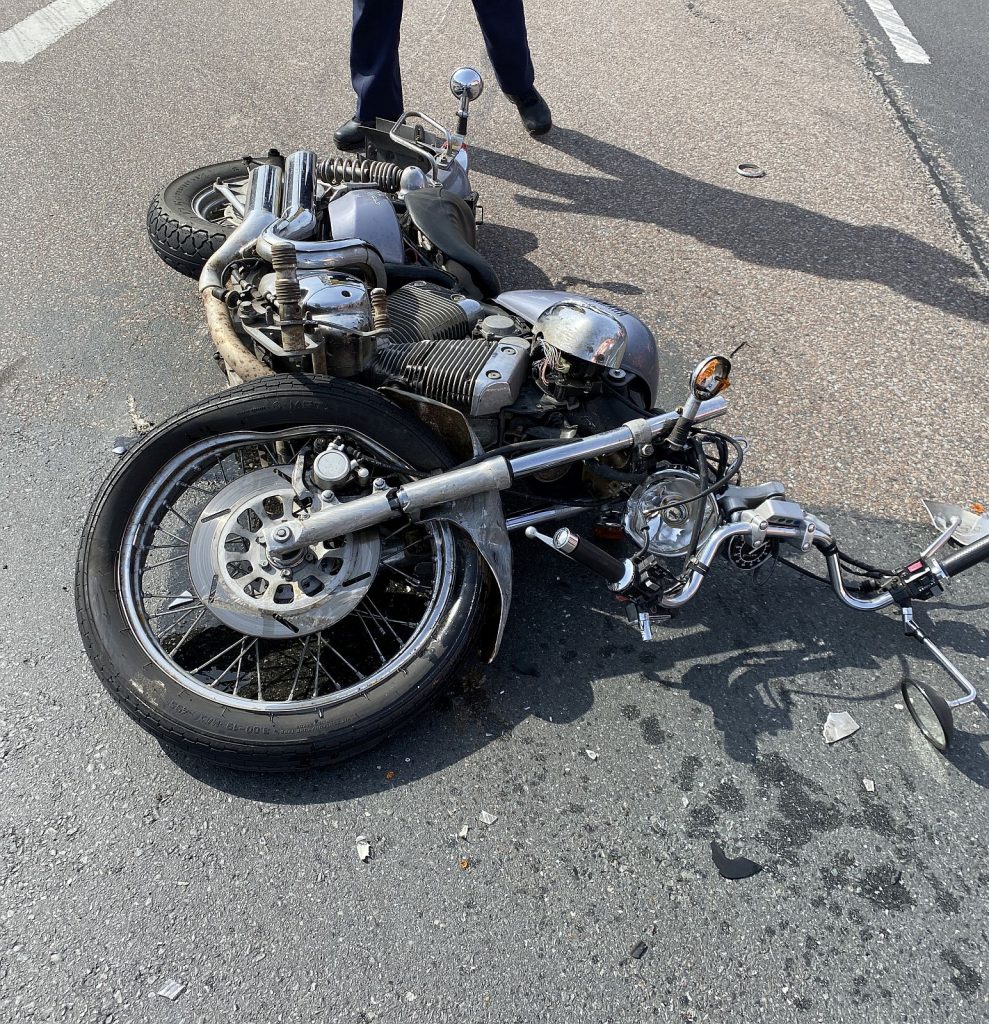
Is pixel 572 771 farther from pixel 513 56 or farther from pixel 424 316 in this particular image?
pixel 513 56

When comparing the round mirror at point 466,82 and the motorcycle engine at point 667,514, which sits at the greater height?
the round mirror at point 466,82

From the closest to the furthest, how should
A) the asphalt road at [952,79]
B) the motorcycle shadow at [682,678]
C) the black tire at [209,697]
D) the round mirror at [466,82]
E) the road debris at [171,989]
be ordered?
the road debris at [171,989] → the black tire at [209,697] → the motorcycle shadow at [682,678] → the round mirror at [466,82] → the asphalt road at [952,79]

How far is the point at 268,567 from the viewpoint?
2281 millimetres

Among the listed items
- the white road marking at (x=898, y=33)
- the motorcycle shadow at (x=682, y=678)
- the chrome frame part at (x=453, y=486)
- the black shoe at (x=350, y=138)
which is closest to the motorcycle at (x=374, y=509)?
the chrome frame part at (x=453, y=486)

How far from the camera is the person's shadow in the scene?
452cm

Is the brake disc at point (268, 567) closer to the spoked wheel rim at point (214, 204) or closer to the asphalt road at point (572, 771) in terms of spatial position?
the asphalt road at point (572, 771)

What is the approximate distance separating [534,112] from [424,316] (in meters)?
3.45

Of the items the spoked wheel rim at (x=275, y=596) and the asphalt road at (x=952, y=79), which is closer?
the spoked wheel rim at (x=275, y=596)

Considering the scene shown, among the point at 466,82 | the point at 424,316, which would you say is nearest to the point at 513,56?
the point at 466,82

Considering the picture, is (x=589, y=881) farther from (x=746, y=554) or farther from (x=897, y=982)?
(x=746, y=554)

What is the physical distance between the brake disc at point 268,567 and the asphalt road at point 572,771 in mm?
435

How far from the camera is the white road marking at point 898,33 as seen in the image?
23.3 feet

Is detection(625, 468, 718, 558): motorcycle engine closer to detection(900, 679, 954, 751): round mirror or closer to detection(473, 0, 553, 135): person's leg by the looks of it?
Answer: detection(900, 679, 954, 751): round mirror

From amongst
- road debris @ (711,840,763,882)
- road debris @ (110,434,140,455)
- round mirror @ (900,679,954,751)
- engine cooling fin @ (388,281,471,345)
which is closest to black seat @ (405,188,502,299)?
engine cooling fin @ (388,281,471,345)
